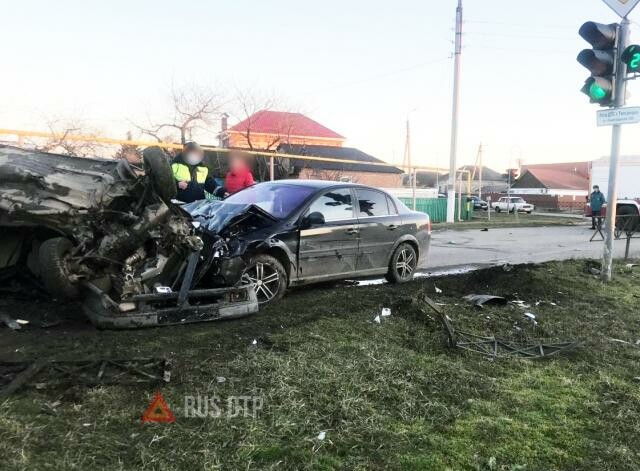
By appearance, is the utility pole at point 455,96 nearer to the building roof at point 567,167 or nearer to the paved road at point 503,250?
the paved road at point 503,250

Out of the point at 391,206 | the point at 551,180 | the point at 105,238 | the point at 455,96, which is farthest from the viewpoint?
the point at 551,180

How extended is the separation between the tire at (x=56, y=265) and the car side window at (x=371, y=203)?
12.7 feet

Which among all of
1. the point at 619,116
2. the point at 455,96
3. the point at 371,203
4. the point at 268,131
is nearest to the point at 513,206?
the point at 268,131

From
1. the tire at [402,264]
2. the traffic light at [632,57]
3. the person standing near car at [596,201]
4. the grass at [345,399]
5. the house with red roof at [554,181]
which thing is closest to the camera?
the grass at [345,399]

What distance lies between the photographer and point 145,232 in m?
4.51

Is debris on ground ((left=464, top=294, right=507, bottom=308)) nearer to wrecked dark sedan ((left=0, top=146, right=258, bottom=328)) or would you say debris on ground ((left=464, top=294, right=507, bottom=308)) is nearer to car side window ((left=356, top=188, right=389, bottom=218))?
car side window ((left=356, top=188, right=389, bottom=218))

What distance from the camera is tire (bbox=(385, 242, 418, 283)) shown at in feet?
24.8

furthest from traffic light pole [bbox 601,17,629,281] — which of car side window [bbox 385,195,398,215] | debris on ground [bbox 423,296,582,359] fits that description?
debris on ground [bbox 423,296,582,359]

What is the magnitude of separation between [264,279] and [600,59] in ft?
17.5

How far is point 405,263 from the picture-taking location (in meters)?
7.76

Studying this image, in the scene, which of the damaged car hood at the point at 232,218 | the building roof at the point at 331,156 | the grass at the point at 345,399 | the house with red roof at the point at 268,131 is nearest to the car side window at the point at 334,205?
the damaged car hood at the point at 232,218

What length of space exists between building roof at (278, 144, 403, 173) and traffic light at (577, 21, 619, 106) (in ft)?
39.7

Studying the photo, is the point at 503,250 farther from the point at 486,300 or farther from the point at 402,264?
the point at 486,300

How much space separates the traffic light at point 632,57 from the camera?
6.95 meters
